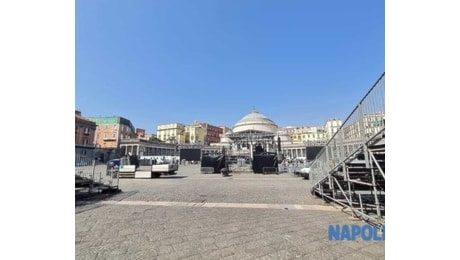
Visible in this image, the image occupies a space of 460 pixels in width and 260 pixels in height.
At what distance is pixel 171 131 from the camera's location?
10762 cm

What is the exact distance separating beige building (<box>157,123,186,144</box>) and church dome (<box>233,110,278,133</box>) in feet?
138

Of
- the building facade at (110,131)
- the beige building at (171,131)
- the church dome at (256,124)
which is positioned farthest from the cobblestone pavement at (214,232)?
the beige building at (171,131)

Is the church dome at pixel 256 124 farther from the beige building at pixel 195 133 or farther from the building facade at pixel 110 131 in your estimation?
the beige building at pixel 195 133

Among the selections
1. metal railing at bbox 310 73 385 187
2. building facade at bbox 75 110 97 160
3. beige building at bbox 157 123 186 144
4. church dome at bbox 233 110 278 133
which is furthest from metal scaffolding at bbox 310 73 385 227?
beige building at bbox 157 123 186 144

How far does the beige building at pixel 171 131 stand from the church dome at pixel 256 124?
4211 centimetres

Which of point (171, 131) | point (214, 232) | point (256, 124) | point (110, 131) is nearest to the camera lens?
point (214, 232)

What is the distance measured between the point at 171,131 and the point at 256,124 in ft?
177

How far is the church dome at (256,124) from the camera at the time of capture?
222ft

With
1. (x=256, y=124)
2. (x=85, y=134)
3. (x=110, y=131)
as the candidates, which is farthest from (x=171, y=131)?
(x=85, y=134)

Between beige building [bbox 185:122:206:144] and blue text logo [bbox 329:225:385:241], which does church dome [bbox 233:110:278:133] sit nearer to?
beige building [bbox 185:122:206:144]

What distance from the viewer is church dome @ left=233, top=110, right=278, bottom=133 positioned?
67688mm

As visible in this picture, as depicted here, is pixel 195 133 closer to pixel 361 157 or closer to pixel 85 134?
pixel 85 134

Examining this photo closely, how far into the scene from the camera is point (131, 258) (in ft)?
10.5
